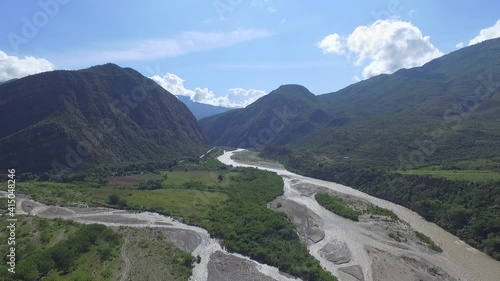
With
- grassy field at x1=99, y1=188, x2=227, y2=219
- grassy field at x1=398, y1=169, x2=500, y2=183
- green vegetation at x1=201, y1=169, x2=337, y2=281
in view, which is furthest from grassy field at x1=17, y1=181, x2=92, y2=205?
grassy field at x1=398, y1=169, x2=500, y2=183

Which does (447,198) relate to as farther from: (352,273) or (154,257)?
(154,257)

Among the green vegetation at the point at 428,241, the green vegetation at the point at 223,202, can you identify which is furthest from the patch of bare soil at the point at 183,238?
the green vegetation at the point at 428,241

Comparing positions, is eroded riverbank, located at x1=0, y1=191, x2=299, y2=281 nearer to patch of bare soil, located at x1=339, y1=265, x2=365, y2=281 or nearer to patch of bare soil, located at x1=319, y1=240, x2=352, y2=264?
patch of bare soil, located at x1=339, y1=265, x2=365, y2=281

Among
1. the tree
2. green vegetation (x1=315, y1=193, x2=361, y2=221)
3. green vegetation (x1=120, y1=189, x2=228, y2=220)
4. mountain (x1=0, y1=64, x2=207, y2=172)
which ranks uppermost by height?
mountain (x1=0, y1=64, x2=207, y2=172)

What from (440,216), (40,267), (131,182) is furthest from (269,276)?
(131,182)

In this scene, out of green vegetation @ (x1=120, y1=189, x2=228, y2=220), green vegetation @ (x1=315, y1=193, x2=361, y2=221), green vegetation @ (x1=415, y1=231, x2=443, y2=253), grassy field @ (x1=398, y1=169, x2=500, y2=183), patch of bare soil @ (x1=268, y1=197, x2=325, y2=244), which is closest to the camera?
green vegetation @ (x1=415, y1=231, x2=443, y2=253)

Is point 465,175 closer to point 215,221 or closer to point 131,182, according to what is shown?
point 215,221
